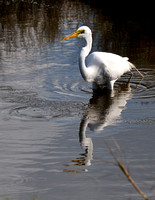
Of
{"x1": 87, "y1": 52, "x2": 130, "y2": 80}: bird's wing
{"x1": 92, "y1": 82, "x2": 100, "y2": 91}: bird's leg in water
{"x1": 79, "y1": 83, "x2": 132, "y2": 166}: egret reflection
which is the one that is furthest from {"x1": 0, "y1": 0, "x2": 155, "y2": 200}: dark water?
{"x1": 87, "y1": 52, "x2": 130, "y2": 80}: bird's wing

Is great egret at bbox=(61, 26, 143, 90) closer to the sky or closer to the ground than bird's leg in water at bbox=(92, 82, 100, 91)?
closer to the sky

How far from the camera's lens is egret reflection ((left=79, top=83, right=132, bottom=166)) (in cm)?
569

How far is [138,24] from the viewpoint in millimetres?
15055

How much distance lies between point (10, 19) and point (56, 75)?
7178mm

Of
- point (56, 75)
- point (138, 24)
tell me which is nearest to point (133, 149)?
point (56, 75)

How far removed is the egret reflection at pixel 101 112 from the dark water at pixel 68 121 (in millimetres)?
13

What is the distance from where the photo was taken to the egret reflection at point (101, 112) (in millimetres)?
5693

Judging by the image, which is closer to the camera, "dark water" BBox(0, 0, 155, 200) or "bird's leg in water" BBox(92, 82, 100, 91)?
"dark water" BBox(0, 0, 155, 200)

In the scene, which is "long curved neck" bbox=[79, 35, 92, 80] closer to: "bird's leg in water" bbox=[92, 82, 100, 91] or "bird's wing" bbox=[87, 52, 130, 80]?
"bird's wing" bbox=[87, 52, 130, 80]

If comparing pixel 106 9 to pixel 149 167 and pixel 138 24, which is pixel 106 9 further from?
pixel 149 167

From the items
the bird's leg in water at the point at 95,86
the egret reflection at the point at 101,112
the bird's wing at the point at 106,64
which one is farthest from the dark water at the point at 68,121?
the bird's wing at the point at 106,64

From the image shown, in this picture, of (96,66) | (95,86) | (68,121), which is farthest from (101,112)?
(95,86)

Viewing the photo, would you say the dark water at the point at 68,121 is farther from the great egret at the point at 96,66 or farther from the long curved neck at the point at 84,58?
the long curved neck at the point at 84,58

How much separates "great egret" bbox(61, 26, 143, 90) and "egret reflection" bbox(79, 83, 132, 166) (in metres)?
0.28
